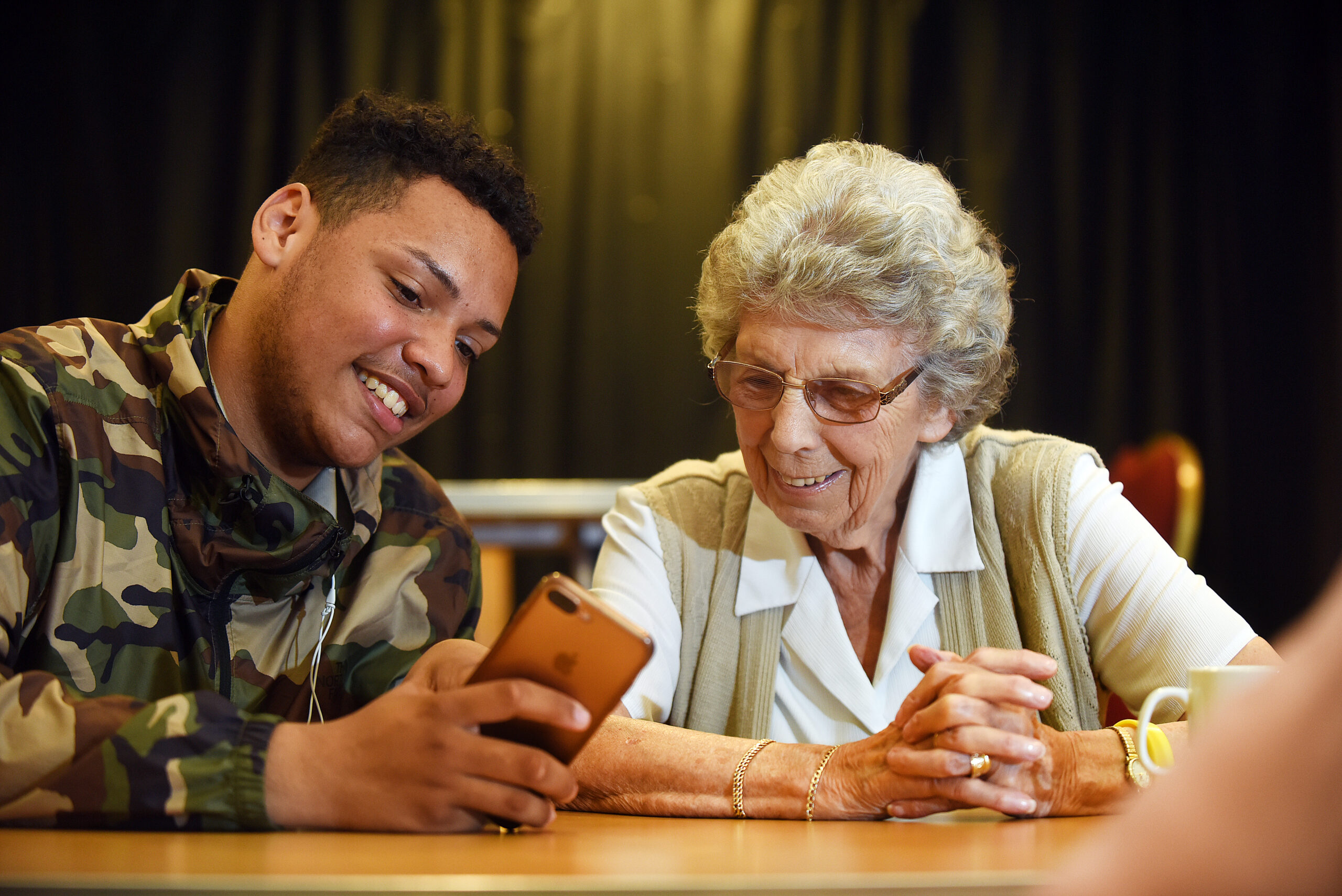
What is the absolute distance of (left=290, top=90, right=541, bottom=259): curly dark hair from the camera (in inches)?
59.4

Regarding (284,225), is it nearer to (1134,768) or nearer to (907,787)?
(907,787)

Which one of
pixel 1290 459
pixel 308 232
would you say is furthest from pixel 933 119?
pixel 308 232

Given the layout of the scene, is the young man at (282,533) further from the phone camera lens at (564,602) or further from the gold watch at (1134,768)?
the gold watch at (1134,768)

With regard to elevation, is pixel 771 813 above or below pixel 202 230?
below

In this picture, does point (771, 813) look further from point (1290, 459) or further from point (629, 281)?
point (1290, 459)

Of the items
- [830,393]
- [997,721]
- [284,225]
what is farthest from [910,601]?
[284,225]

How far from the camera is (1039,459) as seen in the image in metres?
1.56

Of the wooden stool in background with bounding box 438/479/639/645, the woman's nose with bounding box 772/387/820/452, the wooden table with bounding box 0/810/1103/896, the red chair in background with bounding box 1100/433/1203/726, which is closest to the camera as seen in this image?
the wooden table with bounding box 0/810/1103/896

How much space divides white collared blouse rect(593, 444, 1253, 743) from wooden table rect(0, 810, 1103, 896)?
510 mm

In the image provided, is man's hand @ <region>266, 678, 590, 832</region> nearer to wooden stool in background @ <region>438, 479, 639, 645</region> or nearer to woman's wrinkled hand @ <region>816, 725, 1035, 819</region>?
woman's wrinkled hand @ <region>816, 725, 1035, 819</region>

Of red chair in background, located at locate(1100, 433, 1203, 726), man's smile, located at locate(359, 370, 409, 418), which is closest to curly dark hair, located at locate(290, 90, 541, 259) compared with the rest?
man's smile, located at locate(359, 370, 409, 418)

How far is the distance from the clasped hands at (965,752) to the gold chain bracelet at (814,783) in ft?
0.05

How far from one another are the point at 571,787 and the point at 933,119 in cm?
413

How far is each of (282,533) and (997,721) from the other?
897mm
